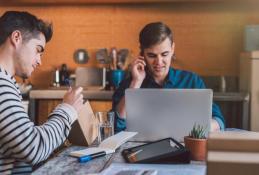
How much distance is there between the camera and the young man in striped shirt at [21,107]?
1.38m

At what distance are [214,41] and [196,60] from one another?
25cm

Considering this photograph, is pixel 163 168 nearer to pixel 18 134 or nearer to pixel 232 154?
pixel 18 134

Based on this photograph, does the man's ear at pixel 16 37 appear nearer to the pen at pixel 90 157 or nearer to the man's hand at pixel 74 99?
the man's hand at pixel 74 99

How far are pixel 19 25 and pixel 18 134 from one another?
415mm

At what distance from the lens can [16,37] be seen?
1.52 meters

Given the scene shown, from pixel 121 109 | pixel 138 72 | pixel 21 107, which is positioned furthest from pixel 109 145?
pixel 138 72

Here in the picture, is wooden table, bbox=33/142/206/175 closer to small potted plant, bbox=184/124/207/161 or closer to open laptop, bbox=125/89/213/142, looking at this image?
small potted plant, bbox=184/124/207/161

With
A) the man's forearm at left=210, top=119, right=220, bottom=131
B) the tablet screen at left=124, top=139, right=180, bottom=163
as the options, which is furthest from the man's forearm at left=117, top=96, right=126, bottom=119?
the tablet screen at left=124, top=139, right=180, bottom=163

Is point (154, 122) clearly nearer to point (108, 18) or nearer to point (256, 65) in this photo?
point (256, 65)

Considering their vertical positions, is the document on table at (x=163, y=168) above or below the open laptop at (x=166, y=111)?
below

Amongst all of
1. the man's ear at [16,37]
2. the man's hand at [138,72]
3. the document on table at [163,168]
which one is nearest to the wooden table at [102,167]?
the document on table at [163,168]

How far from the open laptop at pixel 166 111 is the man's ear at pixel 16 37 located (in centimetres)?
51

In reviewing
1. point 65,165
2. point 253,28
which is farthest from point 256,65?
point 65,165

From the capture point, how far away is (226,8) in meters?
4.09
